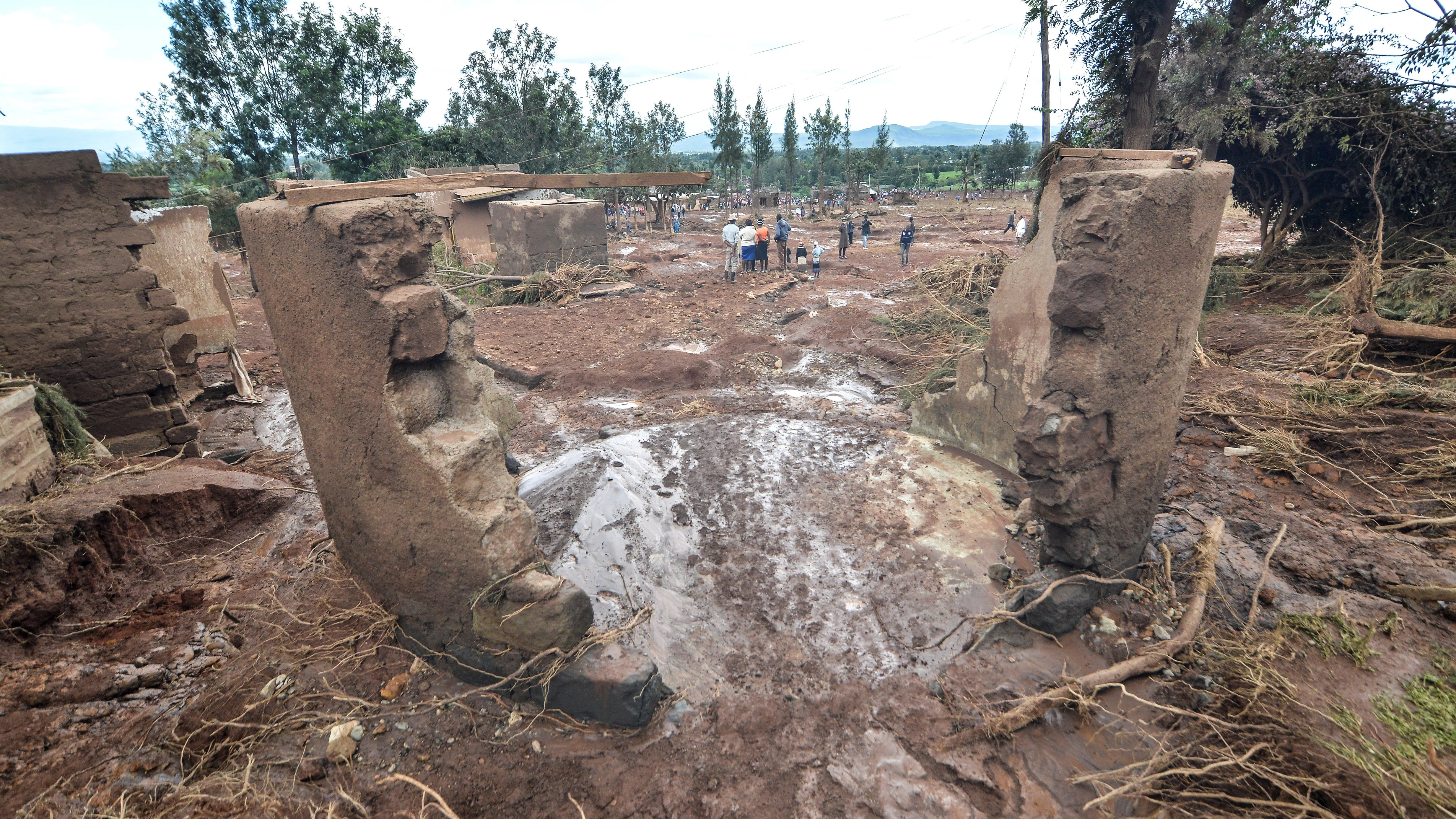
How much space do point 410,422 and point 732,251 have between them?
42.9 ft

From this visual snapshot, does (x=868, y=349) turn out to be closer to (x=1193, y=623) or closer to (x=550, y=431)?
(x=550, y=431)

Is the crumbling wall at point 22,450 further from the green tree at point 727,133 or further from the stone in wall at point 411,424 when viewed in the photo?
the green tree at point 727,133

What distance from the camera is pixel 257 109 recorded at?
2242 cm

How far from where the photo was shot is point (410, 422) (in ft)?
10.7

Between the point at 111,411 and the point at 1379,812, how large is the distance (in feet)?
29.6

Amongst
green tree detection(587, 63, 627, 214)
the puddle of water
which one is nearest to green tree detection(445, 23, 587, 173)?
green tree detection(587, 63, 627, 214)

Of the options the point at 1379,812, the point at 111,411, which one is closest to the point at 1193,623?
the point at 1379,812

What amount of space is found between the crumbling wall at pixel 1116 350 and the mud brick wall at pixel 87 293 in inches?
287

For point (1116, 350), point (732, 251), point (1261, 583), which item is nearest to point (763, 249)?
point (732, 251)

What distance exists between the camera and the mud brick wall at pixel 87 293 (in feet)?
17.6

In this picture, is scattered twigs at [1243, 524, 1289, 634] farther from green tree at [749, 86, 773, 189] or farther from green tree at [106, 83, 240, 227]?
green tree at [749, 86, 773, 189]

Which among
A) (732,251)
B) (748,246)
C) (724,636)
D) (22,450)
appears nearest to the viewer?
(724,636)

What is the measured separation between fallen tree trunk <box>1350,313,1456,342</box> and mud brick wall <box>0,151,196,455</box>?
11612 millimetres

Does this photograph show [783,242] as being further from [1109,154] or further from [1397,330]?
[1109,154]
